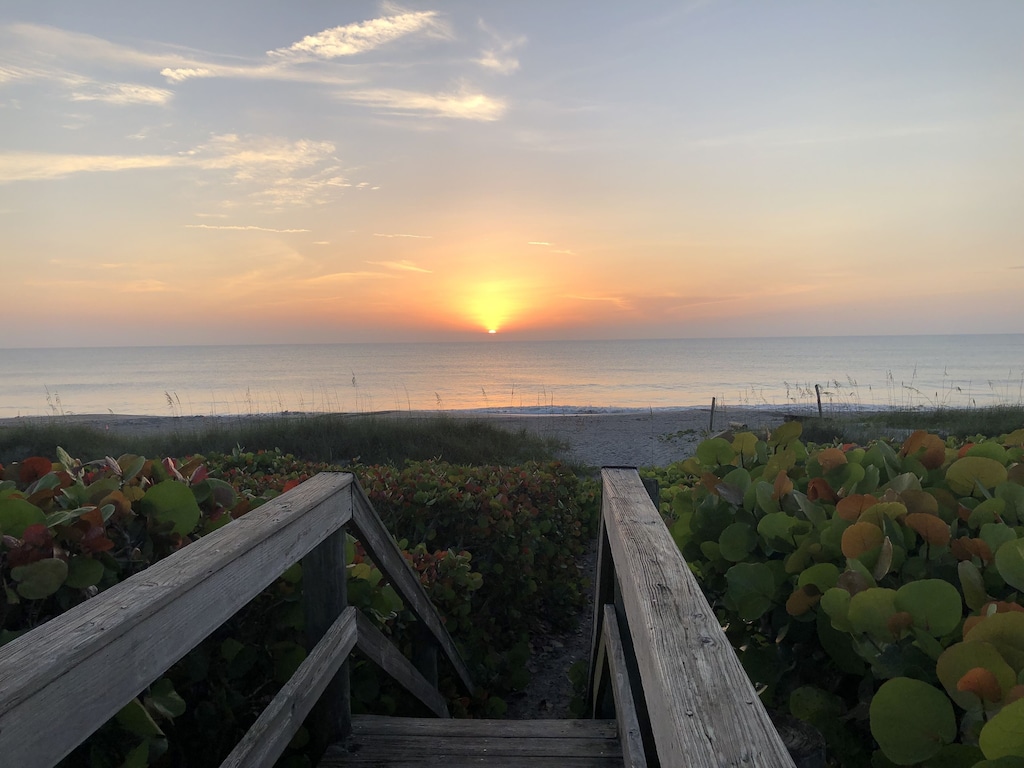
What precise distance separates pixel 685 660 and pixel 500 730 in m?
1.89

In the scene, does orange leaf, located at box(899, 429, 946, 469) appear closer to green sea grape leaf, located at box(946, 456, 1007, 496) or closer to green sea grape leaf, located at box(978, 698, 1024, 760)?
green sea grape leaf, located at box(946, 456, 1007, 496)

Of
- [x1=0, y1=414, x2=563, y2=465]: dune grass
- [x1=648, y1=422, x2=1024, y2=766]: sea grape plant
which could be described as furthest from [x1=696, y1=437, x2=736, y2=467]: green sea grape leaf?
[x1=0, y1=414, x2=563, y2=465]: dune grass

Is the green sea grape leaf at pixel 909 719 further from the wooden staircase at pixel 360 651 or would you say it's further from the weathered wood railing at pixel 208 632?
the weathered wood railing at pixel 208 632

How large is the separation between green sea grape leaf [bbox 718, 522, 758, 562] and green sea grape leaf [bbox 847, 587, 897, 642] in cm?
59

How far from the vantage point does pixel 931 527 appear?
1350mm

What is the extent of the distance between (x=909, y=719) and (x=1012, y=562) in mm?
396

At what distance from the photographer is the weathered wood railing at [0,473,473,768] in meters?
0.80

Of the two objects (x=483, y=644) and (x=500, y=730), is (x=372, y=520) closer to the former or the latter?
(x=500, y=730)

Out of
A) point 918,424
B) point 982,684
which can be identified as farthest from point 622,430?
point 982,684

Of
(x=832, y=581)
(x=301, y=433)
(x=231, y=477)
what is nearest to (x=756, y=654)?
(x=832, y=581)

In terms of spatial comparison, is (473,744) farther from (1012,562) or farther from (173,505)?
(1012,562)

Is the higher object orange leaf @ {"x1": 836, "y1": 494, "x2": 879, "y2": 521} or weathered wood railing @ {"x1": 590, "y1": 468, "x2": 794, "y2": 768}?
orange leaf @ {"x1": 836, "y1": 494, "x2": 879, "y2": 521}

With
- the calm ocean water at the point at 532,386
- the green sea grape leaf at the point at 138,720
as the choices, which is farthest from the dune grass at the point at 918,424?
the green sea grape leaf at the point at 138,720

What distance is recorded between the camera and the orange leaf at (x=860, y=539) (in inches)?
52.4
